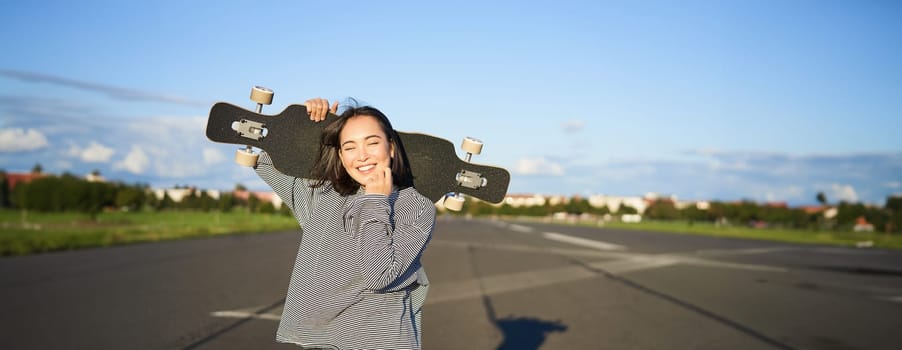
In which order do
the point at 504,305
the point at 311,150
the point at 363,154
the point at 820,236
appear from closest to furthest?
the point at 363,154
the point at 311,150
the point at 504,305
the point at 820,236

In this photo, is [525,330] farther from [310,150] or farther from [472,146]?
[310,150]

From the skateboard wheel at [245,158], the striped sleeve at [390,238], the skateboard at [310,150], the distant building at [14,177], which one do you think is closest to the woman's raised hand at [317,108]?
the skateboard at [310,150]

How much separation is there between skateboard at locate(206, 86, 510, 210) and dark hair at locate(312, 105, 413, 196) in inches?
3.4

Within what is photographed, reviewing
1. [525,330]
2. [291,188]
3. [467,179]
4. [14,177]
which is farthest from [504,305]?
[14,177]

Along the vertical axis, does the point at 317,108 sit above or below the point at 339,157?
above

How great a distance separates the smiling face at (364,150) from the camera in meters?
2.53

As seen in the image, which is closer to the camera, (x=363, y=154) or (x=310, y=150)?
(x=363, y=154)

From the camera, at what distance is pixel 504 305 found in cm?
1057

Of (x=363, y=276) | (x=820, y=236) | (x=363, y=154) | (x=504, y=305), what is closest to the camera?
(x=363, y=276)

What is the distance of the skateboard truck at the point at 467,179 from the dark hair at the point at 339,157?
19cm

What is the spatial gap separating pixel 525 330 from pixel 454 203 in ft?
19.3

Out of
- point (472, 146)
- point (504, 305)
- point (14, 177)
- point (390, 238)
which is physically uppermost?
point (472, 146)

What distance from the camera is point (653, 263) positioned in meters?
20.1

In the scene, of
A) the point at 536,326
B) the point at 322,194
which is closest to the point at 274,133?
the point at 322,194
